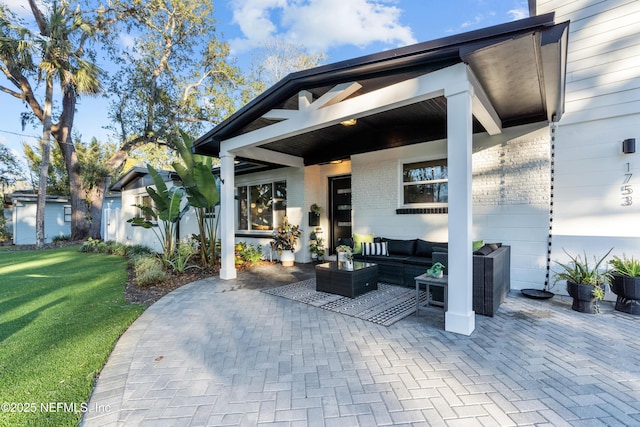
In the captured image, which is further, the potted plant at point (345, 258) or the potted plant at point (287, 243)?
the potted plant at point (287, 243)

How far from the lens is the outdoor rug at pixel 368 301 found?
13.3 feet

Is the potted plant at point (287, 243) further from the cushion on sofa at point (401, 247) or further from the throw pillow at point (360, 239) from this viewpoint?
the cushion on sofa at point (401, 247)

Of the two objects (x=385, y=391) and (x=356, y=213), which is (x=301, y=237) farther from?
(x=385, y=391)

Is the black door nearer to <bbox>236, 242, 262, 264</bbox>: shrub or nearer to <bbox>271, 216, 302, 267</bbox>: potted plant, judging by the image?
<bbox>271, 216, 302, 267</bbox>: potted plant

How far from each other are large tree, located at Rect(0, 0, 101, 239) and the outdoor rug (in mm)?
13835

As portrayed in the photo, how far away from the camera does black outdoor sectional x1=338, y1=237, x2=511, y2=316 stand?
385 centimetres

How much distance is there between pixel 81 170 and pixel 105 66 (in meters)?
5.75

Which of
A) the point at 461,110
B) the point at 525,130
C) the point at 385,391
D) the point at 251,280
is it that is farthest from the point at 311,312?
the point at 525,130

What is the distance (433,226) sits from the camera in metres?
6.15

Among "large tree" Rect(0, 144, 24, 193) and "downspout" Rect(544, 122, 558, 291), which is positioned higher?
"large tree" Rect(0, 144, 24, 193)

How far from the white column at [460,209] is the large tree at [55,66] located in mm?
15382

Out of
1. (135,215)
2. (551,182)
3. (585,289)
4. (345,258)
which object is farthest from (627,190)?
(135,215)

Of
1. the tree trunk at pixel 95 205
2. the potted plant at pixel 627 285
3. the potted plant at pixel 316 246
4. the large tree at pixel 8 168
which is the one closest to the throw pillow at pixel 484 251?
the potted plant at pixel 627 285

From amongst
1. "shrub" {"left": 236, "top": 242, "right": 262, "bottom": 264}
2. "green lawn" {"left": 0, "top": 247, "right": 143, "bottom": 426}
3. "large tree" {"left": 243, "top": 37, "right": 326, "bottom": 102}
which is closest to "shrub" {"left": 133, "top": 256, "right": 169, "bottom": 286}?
"green lawn" {"left": 0, "top": 247, "right": 143, "bottom": 426}
